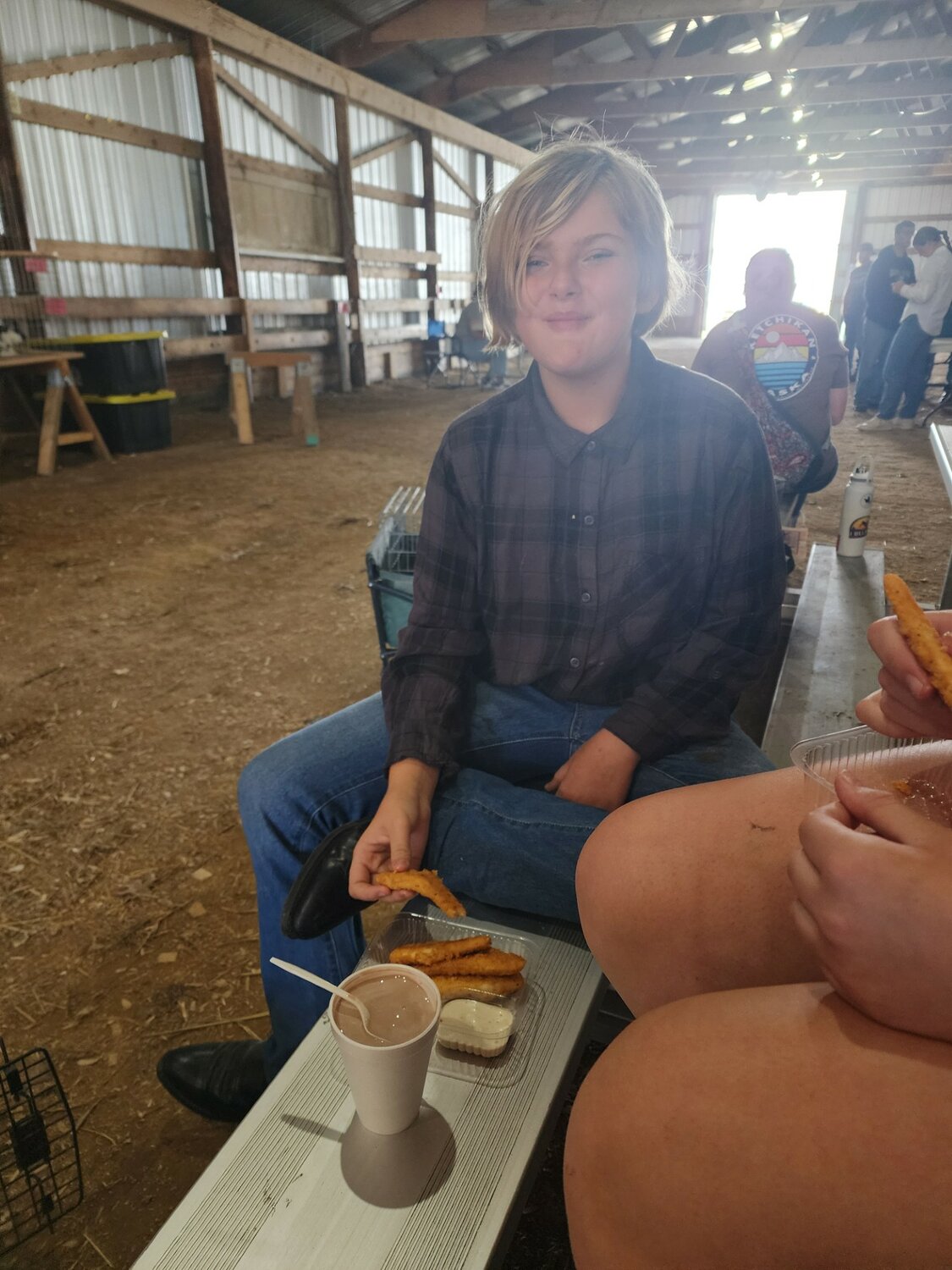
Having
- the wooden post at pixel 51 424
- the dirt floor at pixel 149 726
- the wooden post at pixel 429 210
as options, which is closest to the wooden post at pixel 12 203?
the wooden post at pixel 51 424

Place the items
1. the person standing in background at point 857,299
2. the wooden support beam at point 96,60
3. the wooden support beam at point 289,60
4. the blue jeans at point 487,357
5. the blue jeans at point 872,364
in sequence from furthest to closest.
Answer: the blue jeans at point 487,357 < the person standing in background at point 857,299 < the blue jeans at point 872,364 < the wooden support beam at point 289,60 < the wooden support beam at point 96,60

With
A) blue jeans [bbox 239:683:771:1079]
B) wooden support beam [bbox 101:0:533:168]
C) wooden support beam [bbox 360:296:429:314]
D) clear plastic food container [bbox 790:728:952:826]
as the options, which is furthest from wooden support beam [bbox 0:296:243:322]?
clear plastic food container [bbox 790:728:952:826]

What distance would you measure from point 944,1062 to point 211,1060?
1.16m

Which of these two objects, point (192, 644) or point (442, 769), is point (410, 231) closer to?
point (192, 644)

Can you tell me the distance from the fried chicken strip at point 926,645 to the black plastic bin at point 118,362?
248 inches

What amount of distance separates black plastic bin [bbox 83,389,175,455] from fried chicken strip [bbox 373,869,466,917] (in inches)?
237

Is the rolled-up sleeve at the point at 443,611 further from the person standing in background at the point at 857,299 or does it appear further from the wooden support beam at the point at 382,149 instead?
the person standing in background at the point at 857,299

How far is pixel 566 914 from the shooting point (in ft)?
3.74

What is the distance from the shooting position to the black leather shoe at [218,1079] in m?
1.32

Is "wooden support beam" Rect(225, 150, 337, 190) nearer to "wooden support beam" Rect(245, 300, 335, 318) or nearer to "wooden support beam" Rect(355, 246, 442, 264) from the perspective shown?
"wooden support beam" Rect(355, 246, 442, 264)

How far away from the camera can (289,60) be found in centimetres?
806

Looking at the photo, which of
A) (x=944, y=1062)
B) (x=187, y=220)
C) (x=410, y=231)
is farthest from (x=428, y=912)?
(x=410, y=231)

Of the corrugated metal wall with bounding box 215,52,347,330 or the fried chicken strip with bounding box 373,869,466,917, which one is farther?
the corrugated metal wall with bounding box 215,52,347,330

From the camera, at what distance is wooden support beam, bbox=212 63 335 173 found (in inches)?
297
